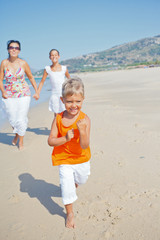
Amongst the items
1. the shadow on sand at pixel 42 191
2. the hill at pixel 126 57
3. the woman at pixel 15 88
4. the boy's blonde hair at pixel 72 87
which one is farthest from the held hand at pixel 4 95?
the hill at pixel 126 57

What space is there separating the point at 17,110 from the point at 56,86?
3.94 ft

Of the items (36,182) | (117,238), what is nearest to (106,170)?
(36,182)

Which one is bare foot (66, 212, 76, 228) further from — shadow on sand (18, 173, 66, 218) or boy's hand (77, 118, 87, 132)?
boy's hand (77, 118, 87, 132)

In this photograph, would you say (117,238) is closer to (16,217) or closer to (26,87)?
(16,217)

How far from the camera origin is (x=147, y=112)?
21.6 feet

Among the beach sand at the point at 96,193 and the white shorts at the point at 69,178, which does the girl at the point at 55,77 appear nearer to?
the beach sand at the point at 96,193

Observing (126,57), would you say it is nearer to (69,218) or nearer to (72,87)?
(72,87)

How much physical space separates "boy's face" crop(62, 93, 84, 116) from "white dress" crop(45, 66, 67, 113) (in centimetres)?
312

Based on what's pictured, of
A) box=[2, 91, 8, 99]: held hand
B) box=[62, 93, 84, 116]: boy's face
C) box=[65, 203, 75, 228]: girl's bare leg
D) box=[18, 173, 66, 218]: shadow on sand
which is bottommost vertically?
box=[18, 173, 66, 218]: shadow on sand

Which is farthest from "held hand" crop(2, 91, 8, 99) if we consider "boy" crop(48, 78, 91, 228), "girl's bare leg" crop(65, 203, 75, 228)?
"girl's bare leg" crop(65, 203, 75, 228)

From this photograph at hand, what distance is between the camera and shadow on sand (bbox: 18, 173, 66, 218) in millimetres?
2597

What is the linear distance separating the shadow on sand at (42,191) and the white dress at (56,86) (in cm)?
225

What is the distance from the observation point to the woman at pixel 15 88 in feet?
14.0

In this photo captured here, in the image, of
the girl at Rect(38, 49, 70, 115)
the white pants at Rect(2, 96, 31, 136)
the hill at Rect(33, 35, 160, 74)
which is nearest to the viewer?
the white pants at Rect(2, 96, 31, 136)
